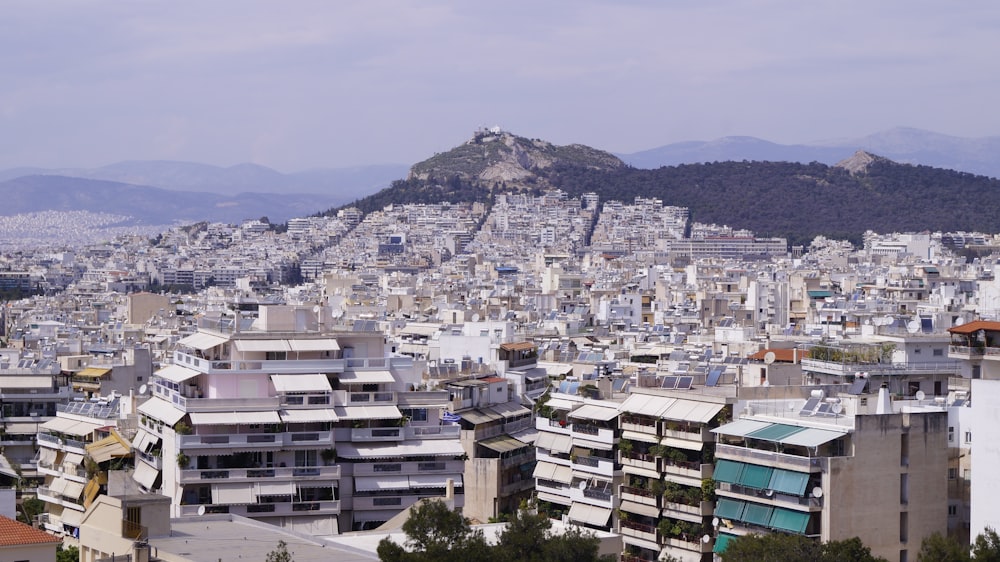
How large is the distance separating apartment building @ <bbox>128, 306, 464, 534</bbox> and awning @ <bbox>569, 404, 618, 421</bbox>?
2.14m

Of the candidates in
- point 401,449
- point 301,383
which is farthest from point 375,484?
point 301,383

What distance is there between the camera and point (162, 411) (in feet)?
108

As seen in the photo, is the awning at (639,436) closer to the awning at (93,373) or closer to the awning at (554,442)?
the awning at (554,442)

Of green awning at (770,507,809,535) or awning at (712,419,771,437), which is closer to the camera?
green awning at (770,507,809,535)

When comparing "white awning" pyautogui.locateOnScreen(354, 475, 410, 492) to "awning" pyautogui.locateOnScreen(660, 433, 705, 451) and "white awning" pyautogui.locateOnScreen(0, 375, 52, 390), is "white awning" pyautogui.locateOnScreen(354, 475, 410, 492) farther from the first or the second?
"white awning" pyautogui.locateOnScreen(0, 375, 52, 390)

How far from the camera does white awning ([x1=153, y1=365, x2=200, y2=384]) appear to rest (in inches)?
1291

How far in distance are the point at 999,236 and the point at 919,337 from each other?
141 meters

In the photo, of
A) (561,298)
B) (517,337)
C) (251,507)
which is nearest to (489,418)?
(251,507)

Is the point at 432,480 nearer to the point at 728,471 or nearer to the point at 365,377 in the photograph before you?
the point at 365,377

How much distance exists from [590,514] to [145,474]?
7.64 meters

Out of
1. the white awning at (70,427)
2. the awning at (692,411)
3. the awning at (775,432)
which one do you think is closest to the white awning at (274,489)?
the awning at (692,411)

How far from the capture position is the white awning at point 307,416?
105ft

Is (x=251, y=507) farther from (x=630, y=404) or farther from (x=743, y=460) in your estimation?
(x=743, y=460)

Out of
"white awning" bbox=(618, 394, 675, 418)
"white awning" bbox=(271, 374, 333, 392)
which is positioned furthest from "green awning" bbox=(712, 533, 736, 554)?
"white awning" bbox=(271, 374, 333, 392)
